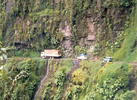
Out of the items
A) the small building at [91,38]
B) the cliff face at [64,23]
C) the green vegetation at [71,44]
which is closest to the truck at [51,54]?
the green vegetation at [71,44]

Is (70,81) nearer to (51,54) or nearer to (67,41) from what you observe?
(51,54)

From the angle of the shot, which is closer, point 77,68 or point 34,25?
point 77,68

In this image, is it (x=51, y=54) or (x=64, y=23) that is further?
(x=64, y=23)

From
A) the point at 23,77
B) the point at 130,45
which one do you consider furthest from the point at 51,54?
the point at 130,45

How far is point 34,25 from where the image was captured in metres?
22.1

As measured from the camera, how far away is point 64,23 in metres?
20.6

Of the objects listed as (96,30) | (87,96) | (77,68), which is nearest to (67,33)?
(96,30)

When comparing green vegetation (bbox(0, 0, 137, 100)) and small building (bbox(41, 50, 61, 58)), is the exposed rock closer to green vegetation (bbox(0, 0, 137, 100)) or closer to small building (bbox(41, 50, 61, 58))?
green vegetation (bbox(0, 0, 137, 100))

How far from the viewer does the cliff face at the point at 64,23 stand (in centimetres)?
1792

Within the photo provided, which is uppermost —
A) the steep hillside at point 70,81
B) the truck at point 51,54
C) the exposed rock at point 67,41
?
the exposed rock at point 67,41

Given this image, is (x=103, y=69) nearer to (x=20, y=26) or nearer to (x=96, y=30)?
(x=96, y=30)

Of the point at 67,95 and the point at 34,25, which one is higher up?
the point at 34,25

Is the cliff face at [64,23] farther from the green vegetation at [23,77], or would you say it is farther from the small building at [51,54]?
the green vegetation at [23,77]

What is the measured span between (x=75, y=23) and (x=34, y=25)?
528 centimetres
